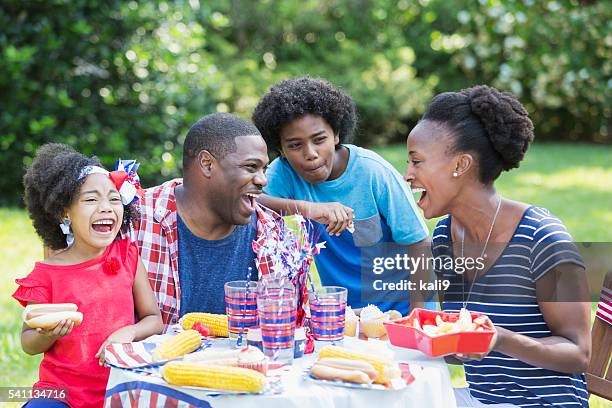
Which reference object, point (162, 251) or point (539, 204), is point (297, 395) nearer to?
point (162, 251)

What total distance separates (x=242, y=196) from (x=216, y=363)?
104cm

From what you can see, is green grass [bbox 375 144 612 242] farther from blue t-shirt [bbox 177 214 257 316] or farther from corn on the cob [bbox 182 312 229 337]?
corn on the cob [bbox 182 312 229 337]

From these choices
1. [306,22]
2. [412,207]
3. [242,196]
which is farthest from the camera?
[306,22]

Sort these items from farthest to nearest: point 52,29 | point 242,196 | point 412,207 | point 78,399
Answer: point 52,29 → point 412,207 → point 242,196 → point 78,399

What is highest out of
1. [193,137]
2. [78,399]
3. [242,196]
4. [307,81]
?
[307,81]

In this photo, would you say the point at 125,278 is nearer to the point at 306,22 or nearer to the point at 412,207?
the point at 412,207

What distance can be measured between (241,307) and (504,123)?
1350mm

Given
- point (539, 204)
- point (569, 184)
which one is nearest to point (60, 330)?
point (539, 204)

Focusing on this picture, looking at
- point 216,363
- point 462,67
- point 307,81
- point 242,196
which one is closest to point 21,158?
point 307,81

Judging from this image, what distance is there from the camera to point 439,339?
2.71 meters

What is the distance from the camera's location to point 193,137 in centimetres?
370

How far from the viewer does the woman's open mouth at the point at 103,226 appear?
3279 millimetres

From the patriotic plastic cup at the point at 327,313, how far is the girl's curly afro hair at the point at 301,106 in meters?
1.46

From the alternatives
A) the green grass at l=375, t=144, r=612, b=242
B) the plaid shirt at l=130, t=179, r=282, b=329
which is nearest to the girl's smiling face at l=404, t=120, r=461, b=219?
the plaid shirt at l=130, t=179, r=282, b=329
